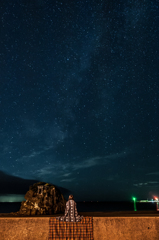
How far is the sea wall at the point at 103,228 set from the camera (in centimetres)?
525

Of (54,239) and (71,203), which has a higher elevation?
(71,203)

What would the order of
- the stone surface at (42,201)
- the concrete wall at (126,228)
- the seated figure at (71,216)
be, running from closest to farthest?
the concrete wall at (126,228)
the seated figure at (71,216)
the stone surface at (42,201)

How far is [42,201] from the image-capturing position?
51.8 feet

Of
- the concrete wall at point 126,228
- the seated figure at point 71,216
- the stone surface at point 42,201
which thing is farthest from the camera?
the stone surface at point 42,201

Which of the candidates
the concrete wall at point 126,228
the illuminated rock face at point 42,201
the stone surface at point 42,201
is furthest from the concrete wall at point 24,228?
the illuminated rock face at point 42,201

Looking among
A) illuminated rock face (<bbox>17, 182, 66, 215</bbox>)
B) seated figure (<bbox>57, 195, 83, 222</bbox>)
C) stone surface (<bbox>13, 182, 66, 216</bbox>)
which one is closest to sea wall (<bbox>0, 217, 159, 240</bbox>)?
seated figure (<bbox>57, 195, 83, 222</bbox>)

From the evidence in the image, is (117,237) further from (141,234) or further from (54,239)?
(54,239)

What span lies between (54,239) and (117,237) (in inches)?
68.5

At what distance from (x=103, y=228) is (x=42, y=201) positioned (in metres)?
11.7

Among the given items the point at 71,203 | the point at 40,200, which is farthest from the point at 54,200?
the point at 71,203

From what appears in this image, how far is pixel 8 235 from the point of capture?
5312 mm

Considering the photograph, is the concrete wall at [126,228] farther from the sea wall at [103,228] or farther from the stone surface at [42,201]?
the stone surface at [42,201]

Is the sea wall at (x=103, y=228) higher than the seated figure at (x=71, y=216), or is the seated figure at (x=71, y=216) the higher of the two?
the seated figure at (x=71, y=216)

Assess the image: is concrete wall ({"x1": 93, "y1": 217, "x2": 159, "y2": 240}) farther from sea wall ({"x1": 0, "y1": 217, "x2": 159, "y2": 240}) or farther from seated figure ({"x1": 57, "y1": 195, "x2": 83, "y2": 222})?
seated figure ({"x1": 57, "y1": 195, "x2": 83, "y2": 222})
